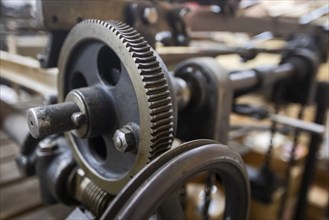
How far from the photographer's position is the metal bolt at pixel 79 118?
1.08 feet

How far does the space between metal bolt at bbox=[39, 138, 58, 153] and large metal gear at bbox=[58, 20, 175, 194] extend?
55 millimetres

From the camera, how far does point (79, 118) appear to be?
331 millimetres

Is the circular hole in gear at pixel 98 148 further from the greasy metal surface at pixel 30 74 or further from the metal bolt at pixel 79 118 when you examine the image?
the greasy metal surface at pixel 30 74

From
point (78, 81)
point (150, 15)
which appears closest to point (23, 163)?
point (78, 81)

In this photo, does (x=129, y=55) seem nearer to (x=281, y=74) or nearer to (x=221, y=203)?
(x=281, y=74)

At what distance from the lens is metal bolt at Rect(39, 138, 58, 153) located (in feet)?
1.49

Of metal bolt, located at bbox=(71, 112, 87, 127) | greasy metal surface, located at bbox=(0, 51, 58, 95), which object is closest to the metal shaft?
metal bolt, located at bbox=(71, 112, 87, 127)

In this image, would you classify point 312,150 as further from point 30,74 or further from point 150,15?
point 30,74

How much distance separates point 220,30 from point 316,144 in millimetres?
516

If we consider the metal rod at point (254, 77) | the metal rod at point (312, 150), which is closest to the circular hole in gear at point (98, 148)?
the metal rod at point (254, 77)

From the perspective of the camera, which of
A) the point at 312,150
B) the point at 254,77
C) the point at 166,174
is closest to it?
the point at 166,174

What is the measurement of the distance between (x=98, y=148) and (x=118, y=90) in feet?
0.37

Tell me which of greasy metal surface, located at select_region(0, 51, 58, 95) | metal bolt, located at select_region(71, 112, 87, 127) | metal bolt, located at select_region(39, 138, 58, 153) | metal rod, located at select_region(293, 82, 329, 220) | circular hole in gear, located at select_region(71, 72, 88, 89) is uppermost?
circular hole in gear, located at select_region(71, 72, 88, 89)

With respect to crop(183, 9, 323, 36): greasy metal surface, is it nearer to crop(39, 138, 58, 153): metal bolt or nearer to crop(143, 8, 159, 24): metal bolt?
crop(143, 8, 159, 24): metal bolt
